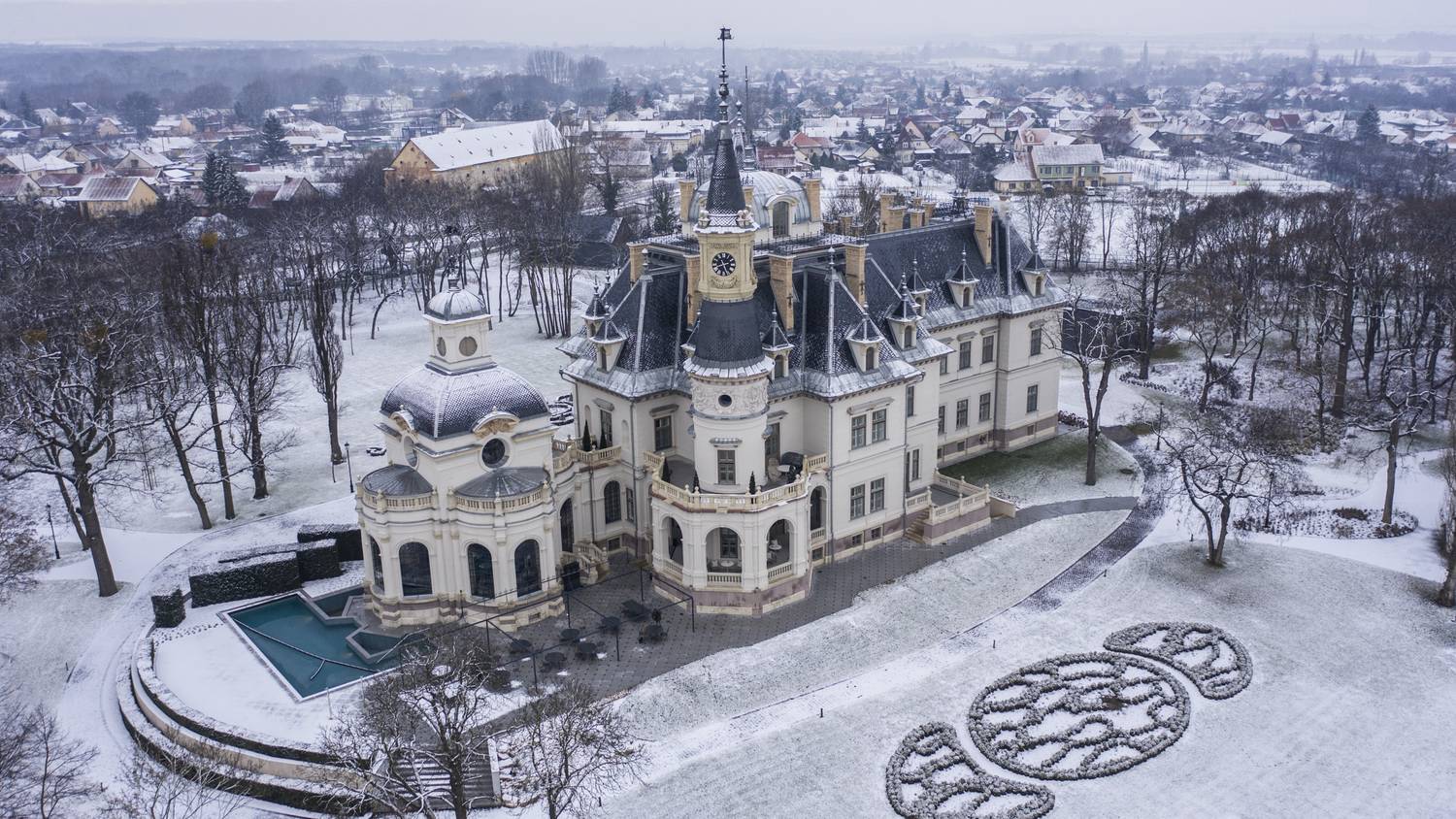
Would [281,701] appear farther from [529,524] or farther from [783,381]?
[783,381]

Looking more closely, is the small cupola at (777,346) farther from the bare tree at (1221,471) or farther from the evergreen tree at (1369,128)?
the evergreen tree at (1369,128)

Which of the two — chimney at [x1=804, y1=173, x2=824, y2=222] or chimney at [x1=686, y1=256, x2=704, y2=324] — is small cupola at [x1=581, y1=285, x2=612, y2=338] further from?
chimney at [x1=804, y1=173, x2=824, y2=222]

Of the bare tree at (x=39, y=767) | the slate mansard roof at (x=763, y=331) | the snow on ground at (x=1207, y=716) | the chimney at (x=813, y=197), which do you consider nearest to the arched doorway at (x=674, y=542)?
the slate mansard roof at (x=763, y=331)

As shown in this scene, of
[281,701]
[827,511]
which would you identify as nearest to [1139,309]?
[827,511]

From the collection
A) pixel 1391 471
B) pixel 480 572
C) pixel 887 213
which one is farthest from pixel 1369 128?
pixel 480 572

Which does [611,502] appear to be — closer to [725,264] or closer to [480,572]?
[480,572]
